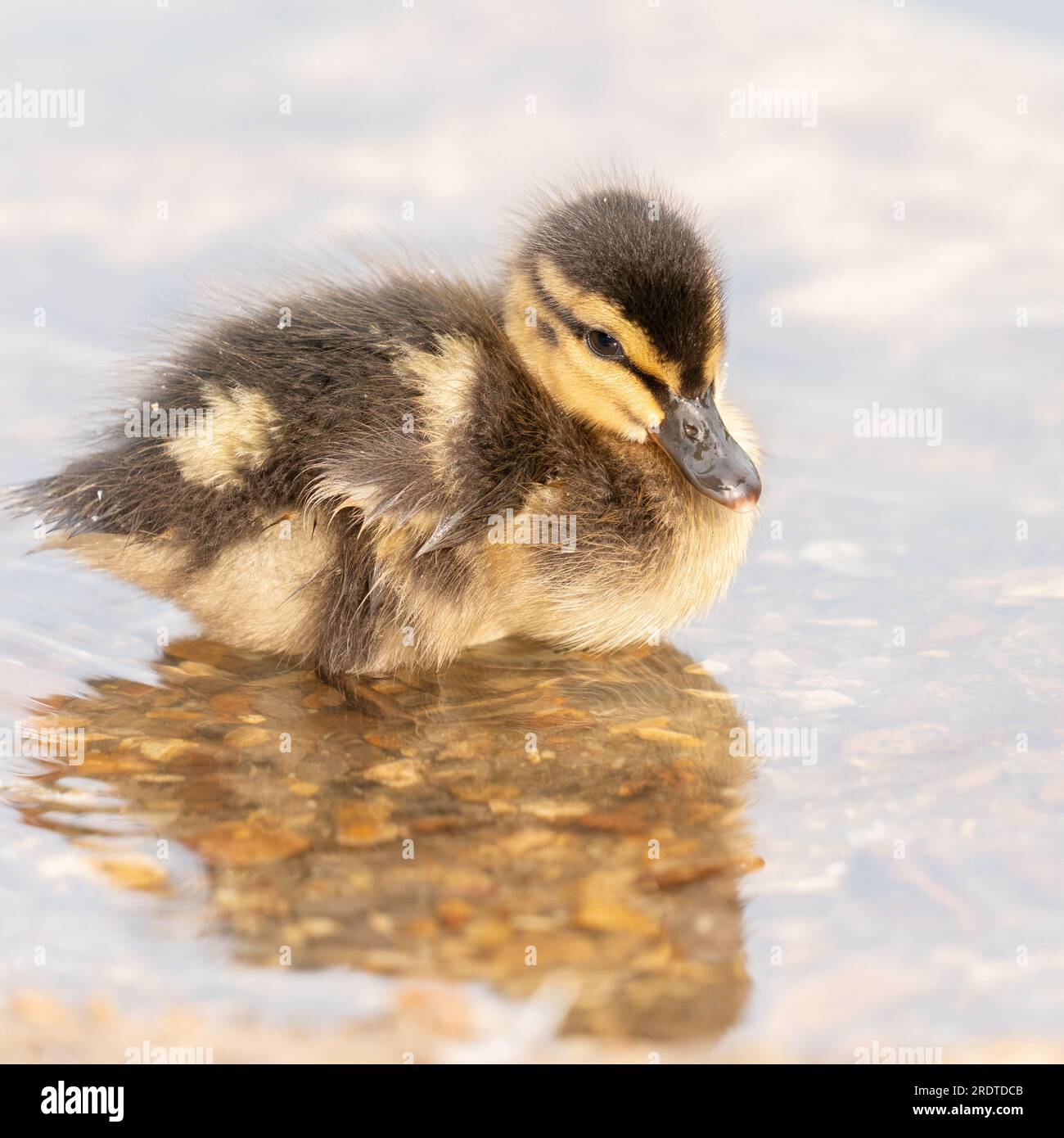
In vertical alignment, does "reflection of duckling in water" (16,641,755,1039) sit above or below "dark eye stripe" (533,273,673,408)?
below

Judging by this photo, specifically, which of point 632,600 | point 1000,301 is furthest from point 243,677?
point 1000,301

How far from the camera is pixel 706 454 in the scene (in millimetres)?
2188

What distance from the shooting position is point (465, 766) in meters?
2.01

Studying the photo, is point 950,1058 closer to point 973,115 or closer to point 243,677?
point 243,677

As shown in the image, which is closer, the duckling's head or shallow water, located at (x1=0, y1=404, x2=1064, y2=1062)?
shallow water, located at (x1=0, y1=404, x2=1064, y2=1062)

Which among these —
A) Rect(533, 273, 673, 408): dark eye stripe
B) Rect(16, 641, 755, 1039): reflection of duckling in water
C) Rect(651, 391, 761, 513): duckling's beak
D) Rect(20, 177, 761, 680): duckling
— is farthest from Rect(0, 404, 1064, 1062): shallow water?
Rect(533, 273, 673, 408): dark eye stripe

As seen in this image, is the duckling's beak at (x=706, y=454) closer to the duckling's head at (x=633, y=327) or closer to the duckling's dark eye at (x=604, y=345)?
the duckling's head at (x=633, y=327)

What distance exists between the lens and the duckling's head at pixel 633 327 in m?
2.09

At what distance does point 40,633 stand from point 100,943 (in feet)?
2.98

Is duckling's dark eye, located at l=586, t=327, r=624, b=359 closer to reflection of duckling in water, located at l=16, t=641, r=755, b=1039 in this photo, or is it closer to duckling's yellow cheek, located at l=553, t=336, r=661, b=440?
duckling's yellow cheek, located at l=553, t=336, r=661, b=440

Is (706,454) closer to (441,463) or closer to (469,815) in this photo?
(441,463)

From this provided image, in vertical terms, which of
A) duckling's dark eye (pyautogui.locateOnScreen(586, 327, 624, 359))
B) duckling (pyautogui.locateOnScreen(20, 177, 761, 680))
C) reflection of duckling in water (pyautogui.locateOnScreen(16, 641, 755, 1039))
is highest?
duckling's dark eye (pyautogui.locateOnScreen(586, 327, 624, 359))

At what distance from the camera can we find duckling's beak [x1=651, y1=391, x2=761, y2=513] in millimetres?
2174
